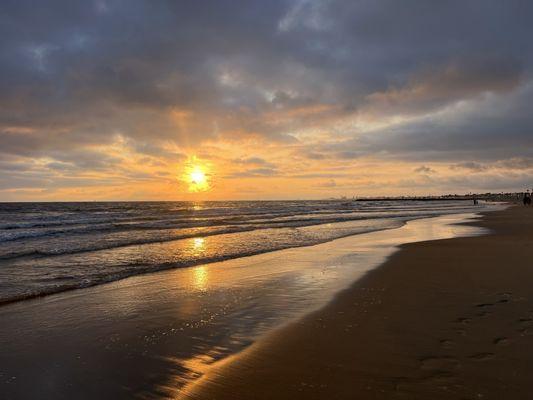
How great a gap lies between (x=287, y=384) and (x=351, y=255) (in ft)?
36.5

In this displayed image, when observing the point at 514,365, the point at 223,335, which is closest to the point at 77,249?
the point at 223,335

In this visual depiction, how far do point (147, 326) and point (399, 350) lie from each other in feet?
14.0

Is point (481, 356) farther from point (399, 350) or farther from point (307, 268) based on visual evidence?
point (307, 268)

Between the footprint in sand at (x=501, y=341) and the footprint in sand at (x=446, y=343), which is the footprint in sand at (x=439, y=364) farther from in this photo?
the footprint in sand at (x=501, y=341)

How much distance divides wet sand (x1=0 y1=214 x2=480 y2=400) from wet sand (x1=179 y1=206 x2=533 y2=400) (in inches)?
16.1

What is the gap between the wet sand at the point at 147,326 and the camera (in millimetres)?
4613

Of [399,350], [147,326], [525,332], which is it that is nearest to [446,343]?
[399,350]

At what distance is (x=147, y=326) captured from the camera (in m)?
6.72

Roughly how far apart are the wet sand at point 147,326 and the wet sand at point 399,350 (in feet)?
1.35

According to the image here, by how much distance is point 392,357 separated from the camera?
195 inches

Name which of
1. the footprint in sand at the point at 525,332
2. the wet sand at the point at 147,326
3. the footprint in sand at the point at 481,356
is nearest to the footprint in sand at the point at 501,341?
the footprint in sand at the point at 525,332

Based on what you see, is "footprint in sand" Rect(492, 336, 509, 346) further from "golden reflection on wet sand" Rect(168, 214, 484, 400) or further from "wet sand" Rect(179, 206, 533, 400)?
"golden reflection on wet sand" Rect(168, 214, 484, 400)

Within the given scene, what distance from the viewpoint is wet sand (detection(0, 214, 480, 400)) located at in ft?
15.1

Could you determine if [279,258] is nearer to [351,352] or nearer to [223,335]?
[223,335]
